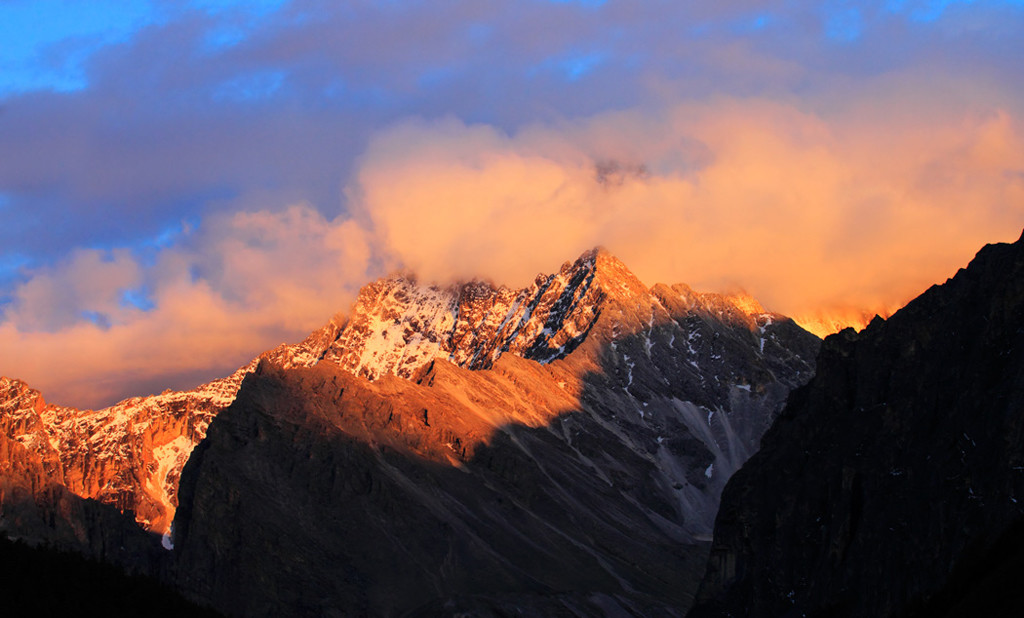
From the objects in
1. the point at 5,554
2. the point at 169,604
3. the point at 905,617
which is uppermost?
the point at 5,554

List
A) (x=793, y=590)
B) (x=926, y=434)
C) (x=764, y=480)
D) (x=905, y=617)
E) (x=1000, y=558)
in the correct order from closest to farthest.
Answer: (x=1000, y=558), (x=905, y=617), (x=926, y=434), (x=793, y=590), (x=764, y=480)

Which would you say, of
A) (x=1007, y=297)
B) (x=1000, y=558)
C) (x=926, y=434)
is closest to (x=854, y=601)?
(x=926, y=434)

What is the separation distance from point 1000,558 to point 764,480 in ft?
310

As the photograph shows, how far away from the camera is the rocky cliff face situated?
Result: 443ft

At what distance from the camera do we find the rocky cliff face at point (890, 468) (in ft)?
443

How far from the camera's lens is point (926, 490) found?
142000mm

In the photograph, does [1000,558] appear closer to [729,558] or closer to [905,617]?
[905,617]

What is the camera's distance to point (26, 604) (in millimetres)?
104375

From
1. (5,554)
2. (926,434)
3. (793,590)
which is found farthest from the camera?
(793,590)

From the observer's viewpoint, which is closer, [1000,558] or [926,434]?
[1000,558]

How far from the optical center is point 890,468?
497 ft

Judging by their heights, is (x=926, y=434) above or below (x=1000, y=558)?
above

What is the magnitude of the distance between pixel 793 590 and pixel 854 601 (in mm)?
15709

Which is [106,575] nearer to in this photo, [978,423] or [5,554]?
[5,554]
